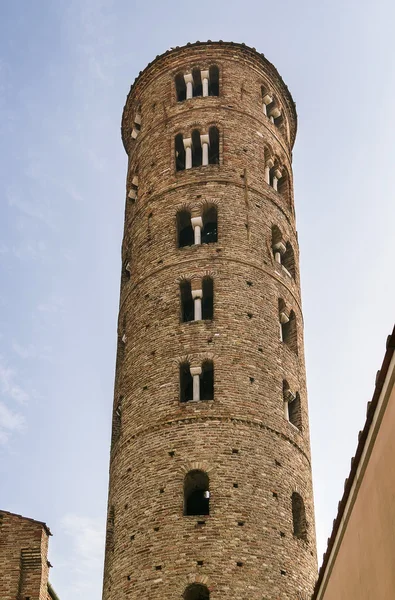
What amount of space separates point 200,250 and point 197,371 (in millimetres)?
3633

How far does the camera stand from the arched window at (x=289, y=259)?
25.2 m

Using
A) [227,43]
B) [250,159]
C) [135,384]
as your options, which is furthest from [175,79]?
[135,384]

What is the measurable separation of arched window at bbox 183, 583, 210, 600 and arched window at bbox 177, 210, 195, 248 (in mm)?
9345

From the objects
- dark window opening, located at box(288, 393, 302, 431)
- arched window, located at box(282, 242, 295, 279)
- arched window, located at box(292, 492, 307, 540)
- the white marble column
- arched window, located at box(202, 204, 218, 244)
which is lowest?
arched window, located at box(292, 492, 307, 540)

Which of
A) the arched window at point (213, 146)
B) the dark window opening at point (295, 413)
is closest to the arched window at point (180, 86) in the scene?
the arched window at point (213, 146)

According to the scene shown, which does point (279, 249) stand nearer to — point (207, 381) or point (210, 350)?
point (210, 350)

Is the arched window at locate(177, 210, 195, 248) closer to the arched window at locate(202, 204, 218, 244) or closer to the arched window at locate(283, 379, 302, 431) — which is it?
the arched window at locate(202, 204, 218, 244)

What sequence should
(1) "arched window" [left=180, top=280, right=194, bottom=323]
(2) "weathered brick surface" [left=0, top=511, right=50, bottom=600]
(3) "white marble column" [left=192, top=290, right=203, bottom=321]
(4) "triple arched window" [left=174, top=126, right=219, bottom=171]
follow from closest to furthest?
(2) "weathered brick surface" [left=0, top=511, right=50, bottom=600] < (3) "white marble column" [left=192, top=290, right=203, bottom=321] < (1) "arched window" [left=180, top=280, right=194, bottom=323] < (4) "triple arched window" [left=174, top=126, right=219, bottom=171]

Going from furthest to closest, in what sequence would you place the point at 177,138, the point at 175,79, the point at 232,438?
1. the point at 175,79
2. the point at 177,138
3. the point at 232,438

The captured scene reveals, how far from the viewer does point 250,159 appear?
84.5 feet

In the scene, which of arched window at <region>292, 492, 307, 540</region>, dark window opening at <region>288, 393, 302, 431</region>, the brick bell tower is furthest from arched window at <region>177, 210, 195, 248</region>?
arched window at <region>292, 492, 307, 540</region>

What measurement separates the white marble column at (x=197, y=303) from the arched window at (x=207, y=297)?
35 cm

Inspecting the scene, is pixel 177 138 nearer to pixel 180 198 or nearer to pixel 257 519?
pixel 180 198

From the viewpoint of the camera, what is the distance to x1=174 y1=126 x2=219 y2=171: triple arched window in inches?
1023
